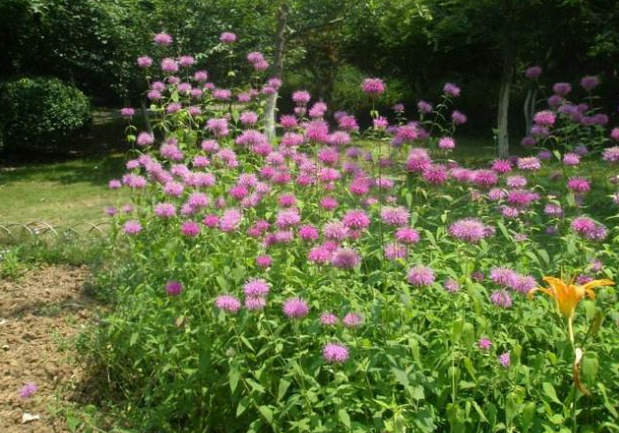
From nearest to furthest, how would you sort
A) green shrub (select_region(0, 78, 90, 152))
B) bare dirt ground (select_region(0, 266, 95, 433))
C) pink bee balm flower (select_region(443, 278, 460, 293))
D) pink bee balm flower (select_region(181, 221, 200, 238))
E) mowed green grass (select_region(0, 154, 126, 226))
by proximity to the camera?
pink bee balm flower (select_region(443, 278, 460, 293)) < pink bee balm flower (select_region(181, 221, 200, 238)) < bare dirt ground (select_region(0, 266, 95, 433)) < mowed green grass (select_region(0, 154, 126, 226)) < green shrub (select_region(0, 78, 90, 152))

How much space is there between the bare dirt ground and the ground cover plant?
1.07ft

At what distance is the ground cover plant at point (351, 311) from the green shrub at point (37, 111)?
874cm

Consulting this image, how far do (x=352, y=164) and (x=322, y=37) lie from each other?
1188 cm

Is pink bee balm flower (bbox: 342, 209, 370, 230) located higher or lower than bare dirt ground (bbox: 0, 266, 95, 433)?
higher

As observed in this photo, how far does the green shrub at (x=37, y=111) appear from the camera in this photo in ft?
35.6

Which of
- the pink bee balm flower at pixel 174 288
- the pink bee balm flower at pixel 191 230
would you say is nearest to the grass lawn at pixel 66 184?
the pink bee balm flower at pixel 191 230

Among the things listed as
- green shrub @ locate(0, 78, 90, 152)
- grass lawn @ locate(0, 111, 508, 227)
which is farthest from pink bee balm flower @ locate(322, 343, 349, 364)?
green shrub @ locate(0, 78, 90, 152)

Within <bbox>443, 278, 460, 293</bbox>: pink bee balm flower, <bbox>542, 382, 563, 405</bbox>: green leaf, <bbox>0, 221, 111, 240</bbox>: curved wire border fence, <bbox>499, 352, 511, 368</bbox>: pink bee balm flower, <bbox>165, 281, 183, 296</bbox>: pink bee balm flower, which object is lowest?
<bbox>0, 221, 111, 240</bbox>: curved wire border fence

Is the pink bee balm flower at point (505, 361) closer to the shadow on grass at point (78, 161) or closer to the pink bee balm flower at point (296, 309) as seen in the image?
the pink bee balm flower at point (296, 309)

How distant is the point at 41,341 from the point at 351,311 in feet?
7.65

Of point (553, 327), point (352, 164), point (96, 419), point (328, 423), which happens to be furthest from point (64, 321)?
point (553, 327)

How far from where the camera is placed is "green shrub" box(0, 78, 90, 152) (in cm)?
1085

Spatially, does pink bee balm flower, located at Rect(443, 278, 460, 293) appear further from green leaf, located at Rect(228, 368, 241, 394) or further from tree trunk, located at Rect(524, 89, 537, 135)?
tree trunk, located at Rect(524, 89, 537, 135)

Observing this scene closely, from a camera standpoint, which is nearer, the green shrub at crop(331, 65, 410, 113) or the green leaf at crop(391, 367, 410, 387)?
the green leaf at crop(391, 367, 410, 387)
